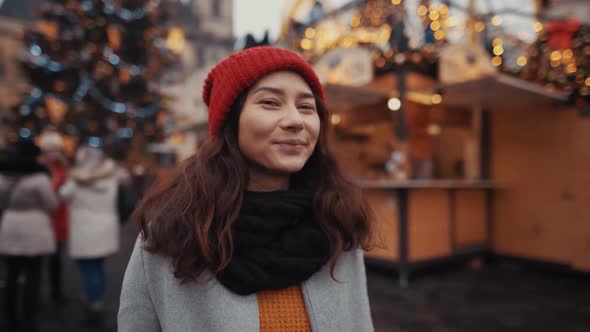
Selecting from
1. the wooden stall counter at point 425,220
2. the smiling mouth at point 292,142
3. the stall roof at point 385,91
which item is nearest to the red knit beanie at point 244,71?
the smiling mouth at point 292,142

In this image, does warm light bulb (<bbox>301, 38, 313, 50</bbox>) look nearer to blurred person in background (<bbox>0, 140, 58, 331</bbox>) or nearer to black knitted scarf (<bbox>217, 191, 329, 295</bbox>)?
blurred person in background (<bbox>0, 140, 58, 331</bbox>)

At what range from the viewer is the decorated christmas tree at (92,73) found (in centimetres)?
737

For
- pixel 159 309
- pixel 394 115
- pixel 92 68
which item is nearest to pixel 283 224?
pixel 159 309

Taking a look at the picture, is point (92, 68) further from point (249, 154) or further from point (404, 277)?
point (249, 154)

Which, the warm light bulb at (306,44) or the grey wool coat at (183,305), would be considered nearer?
the grey wool coat at (183,305)

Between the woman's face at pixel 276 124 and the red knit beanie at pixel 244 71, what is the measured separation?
0.03 metres

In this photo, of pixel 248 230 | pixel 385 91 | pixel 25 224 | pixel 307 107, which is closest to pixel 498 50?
pixel 385 91

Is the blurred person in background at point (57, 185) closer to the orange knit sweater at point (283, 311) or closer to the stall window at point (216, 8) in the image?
the orange knit sweater at point (283, 311)

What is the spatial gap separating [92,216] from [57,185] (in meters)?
0.63

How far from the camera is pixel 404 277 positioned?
4844mm

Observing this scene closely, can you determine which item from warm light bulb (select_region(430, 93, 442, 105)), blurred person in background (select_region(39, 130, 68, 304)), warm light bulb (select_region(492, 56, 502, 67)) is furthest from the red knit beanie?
warm light bulb (select_region(492, 56, 502, 67))

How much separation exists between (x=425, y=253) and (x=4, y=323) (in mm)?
4901

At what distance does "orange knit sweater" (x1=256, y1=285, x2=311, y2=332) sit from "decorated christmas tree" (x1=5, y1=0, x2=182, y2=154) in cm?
760

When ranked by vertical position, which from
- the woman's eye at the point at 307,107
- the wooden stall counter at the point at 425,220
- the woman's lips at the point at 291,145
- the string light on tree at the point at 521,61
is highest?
the string light on tree at the point at 521,61
